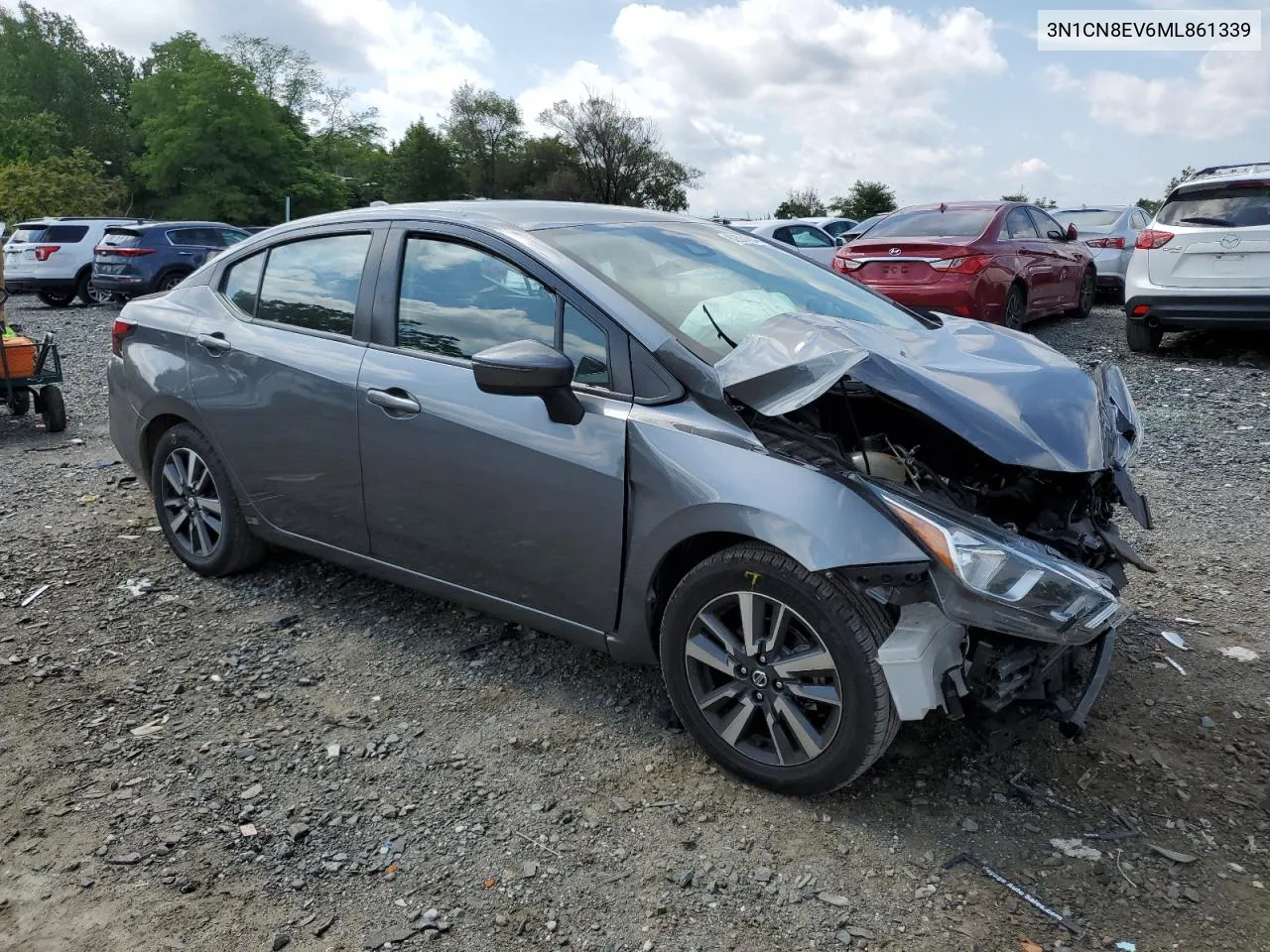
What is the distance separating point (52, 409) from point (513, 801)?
21.3 ft

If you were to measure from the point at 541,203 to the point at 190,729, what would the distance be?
226 cm

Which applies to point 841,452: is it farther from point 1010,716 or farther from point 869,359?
point 1010,716

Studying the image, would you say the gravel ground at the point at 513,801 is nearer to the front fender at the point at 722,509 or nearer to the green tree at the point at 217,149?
the front fender at the point at 722,509

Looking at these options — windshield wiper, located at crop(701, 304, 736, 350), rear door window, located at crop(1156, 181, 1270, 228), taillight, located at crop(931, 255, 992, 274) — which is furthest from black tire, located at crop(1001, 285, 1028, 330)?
windshield wiper, located at crop(701, 304, 736, 350)

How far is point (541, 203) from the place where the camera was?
384cm

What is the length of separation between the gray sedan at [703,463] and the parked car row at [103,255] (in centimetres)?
1524

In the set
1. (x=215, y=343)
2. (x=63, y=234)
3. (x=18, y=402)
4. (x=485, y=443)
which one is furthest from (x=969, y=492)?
(x=63, y=234)

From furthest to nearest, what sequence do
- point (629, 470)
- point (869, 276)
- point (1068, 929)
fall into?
1. point (869, 276)
2. point (629, 470)
3. point (1068, 929)

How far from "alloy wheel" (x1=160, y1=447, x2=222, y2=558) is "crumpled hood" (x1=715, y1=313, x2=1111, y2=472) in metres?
2.63

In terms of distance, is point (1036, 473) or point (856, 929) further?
point (1036, 473)

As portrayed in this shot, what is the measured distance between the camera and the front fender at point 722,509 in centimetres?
255

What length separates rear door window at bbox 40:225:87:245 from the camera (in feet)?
60.1

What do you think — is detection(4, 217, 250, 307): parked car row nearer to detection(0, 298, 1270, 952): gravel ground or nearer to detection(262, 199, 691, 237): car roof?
detection(0, 298, 1270, 952): gravel ground

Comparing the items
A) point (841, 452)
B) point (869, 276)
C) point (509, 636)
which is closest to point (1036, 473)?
point (841, 452)
